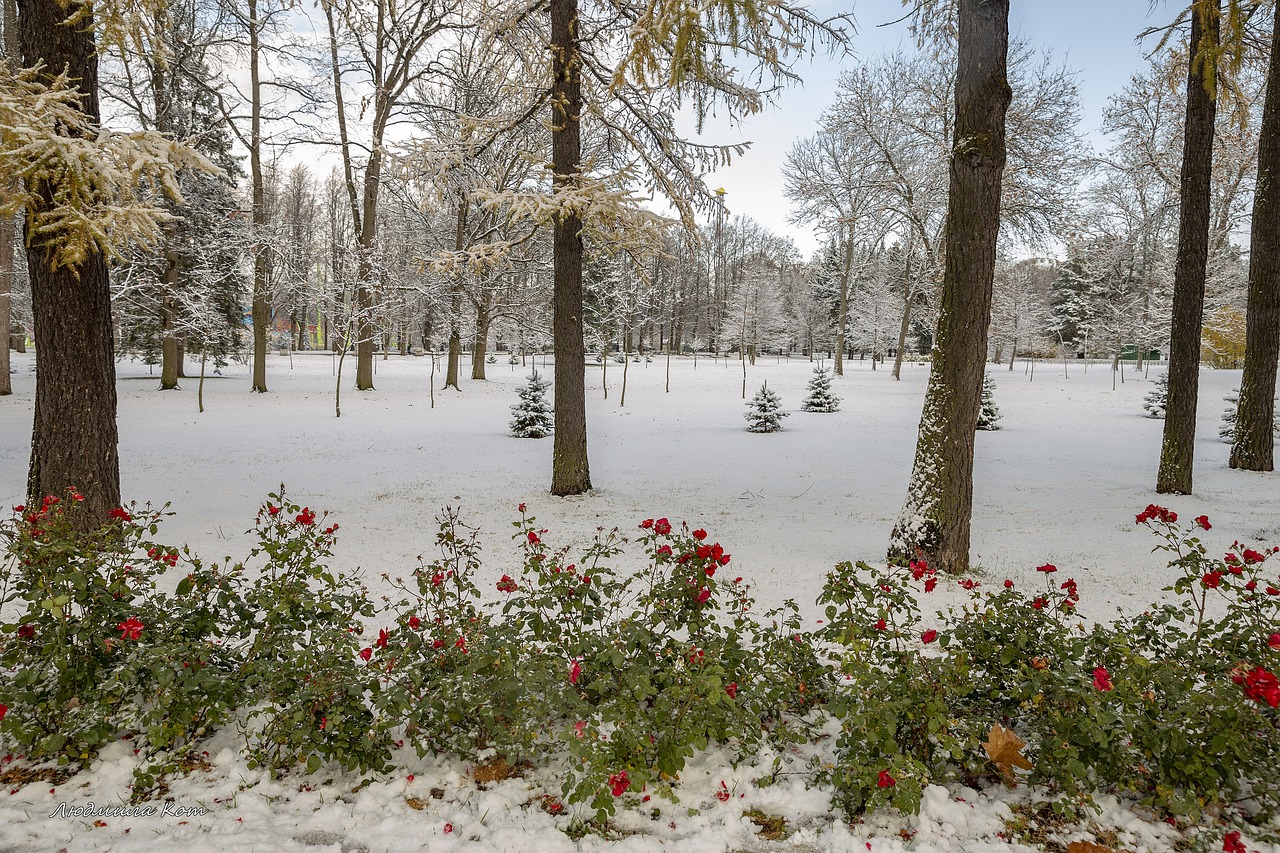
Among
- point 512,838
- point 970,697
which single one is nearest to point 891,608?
point 970,697

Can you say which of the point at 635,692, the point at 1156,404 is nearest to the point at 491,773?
the point at 635,692

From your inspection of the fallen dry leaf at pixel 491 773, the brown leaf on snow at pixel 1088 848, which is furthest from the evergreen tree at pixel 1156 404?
the fallen dry leaf at pixel 491 773

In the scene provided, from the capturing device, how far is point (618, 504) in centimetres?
721

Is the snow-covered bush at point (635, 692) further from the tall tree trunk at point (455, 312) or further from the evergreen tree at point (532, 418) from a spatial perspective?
the tall tree trunk at point (455, 312)

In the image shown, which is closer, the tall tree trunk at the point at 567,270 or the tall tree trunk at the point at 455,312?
the tall tree trunk at the point at 567,270

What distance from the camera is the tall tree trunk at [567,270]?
6.95 meters

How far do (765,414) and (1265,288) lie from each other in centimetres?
813

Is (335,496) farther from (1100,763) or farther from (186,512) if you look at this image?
(1100,763)

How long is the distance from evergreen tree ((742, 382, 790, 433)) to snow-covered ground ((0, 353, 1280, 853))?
302mm

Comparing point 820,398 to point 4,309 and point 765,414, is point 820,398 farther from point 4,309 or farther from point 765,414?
point 4,309

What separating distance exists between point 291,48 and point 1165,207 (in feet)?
63.6

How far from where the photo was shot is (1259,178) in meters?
8.24

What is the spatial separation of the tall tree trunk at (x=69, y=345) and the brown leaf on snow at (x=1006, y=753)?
5.64 meters

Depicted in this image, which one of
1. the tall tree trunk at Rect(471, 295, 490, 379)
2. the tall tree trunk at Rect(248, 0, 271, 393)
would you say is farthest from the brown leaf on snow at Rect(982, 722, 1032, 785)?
the tall tree trunk at Rect(471, 295, 490, 379)
